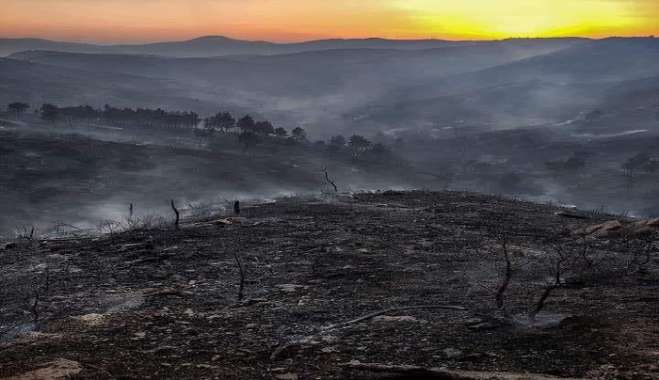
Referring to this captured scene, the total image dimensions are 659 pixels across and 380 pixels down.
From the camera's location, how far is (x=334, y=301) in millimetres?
11891

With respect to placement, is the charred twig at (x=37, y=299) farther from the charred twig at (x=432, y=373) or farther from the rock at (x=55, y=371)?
the charred twig at (x=432, y=373)

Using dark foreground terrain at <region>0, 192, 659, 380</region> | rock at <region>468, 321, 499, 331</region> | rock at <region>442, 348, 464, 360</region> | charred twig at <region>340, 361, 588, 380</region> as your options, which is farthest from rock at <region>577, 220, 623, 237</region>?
charred twig at <region>340, 361, 588, 380</region>

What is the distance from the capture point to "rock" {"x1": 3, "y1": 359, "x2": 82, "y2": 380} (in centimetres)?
689

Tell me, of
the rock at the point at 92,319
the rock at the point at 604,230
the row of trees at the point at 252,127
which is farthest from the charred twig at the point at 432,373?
the row of trees at the point at 252,127

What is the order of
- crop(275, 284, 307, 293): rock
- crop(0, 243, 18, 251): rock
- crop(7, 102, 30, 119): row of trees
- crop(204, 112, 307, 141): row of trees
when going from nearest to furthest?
crop(275, 284, 307, 293): rock → crop(0, 243, 18, 251): rock → crop(204, 112, 307, 141): row of trees → crop(7, 102, 30, 119): row of trees

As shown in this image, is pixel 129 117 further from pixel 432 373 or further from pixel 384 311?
pixel 432 373

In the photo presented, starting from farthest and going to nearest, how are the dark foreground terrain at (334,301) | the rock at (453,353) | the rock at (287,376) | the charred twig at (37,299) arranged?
1. the charred twig at (37,299)
2. the rock at (453,353)
3. the dark foreground terrain at (334,301)
4. the rock at (287,376)

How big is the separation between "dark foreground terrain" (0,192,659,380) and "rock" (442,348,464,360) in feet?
0.13

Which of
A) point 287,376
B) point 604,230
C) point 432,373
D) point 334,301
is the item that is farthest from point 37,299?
point 604,230

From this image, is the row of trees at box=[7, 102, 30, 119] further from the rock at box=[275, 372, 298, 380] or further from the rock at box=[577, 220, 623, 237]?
the rock at box=[275, 372, 298, 380]

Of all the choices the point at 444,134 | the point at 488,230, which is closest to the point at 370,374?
the point at 488,230

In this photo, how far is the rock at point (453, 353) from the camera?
7.93m

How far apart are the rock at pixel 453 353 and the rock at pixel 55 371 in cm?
512

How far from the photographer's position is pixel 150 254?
686 inches
